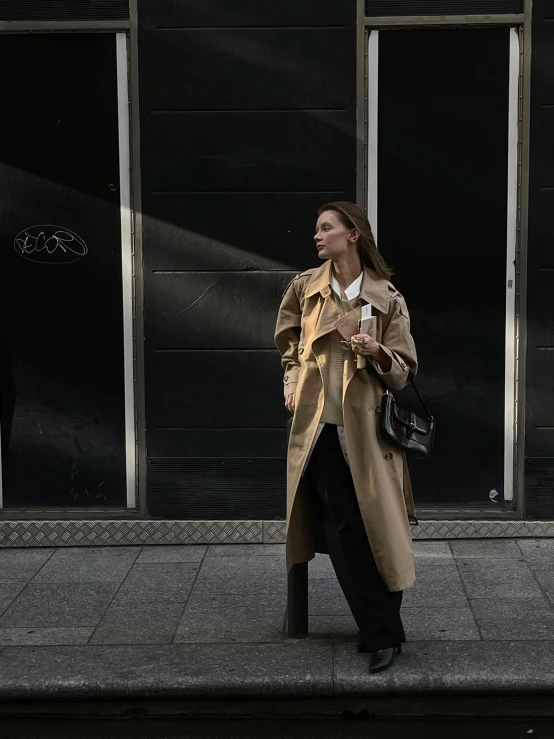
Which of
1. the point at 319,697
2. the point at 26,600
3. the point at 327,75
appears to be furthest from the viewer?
the point at 327,75

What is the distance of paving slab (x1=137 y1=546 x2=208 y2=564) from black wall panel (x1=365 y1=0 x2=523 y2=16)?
11.4ft

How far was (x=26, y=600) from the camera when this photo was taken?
577 centimetres

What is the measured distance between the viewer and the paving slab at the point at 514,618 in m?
5.06

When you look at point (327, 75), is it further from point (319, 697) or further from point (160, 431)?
point (319, 697)

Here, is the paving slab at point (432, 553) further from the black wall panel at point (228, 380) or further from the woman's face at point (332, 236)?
the woman's face at point (332, 236)

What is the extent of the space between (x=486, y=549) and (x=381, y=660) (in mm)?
2054

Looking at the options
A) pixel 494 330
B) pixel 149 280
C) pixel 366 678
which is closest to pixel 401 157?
pixel 494 330

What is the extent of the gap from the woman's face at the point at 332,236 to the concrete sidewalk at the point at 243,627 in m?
1.83

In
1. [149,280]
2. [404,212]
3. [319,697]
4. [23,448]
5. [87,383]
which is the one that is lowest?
[319,697]

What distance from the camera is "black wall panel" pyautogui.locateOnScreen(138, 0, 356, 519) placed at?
643 centimetres

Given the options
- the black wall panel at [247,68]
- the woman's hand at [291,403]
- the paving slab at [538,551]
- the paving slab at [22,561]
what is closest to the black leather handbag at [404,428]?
the woman's hand at [291,403]

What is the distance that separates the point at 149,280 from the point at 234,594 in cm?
206

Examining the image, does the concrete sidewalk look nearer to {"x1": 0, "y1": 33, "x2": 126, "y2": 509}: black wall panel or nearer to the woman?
the woman

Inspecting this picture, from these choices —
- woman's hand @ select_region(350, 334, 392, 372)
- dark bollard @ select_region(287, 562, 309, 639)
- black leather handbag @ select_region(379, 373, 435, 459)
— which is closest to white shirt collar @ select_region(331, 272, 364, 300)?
woman's hand @ select_region(350, 334, 392, 372)
